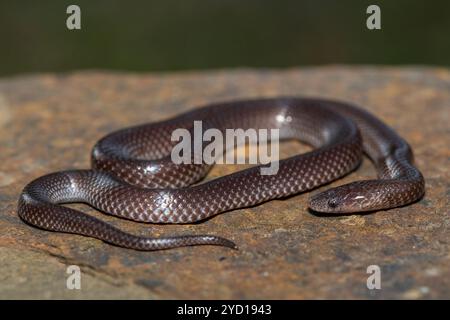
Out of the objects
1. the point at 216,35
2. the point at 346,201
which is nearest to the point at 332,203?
the point at 346,201

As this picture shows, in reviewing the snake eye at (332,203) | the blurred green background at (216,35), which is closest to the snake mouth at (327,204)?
the snake eye at (332,203)

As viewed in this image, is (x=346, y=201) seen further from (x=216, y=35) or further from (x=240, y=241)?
(x=216, y=35)

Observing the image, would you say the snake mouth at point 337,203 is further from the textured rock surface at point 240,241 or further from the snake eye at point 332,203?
the textured rock surface at point 240,241

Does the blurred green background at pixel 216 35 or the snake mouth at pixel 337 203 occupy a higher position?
the blurred green background at pixel 216 35

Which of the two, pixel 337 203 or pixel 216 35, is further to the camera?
pixel 216 35

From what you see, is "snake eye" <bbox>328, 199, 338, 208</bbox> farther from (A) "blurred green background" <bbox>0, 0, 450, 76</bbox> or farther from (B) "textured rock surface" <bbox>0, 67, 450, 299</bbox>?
(A) "blurred green background" <bbox>0, 0, 450, 76</bbox>

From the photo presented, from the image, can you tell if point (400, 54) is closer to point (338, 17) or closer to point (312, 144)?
point (338, 17)

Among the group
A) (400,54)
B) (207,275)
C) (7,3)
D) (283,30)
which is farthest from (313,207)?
(7,3)
